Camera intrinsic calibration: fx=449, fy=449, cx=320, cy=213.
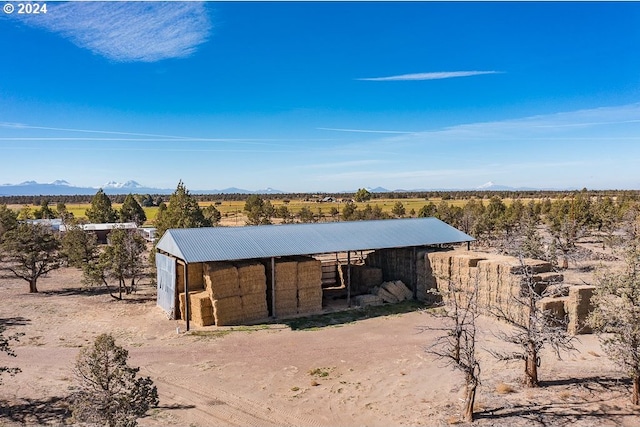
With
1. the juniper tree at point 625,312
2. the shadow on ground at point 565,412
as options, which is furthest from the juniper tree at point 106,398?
the juniper tree at point 625,312

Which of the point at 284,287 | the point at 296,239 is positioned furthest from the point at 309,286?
A: the point at 296,239

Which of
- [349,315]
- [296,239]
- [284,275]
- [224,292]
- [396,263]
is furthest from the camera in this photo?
[396,263]

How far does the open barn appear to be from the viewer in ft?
76.5

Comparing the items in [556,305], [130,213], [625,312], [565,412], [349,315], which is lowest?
[349,315]

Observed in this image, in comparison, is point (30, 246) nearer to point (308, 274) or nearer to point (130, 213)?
point (308, 274)

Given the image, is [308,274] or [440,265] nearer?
[308,274]

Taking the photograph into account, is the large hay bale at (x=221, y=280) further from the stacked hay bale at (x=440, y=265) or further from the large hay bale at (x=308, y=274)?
the stacked hay bale at (x=440, y=265)

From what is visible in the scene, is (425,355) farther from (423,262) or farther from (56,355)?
(56,355)

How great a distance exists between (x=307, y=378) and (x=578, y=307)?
1316 centimetres

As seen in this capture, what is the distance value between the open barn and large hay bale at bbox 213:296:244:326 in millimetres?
50

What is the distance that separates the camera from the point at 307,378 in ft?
53.8

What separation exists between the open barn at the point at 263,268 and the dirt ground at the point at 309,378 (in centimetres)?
148

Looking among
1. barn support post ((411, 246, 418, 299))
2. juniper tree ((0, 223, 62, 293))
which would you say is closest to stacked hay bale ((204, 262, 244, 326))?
barn support post ((411, 246, 418, 299))

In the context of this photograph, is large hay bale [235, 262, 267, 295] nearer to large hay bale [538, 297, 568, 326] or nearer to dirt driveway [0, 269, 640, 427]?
dirt driveway [0, 269, 640, 427]
